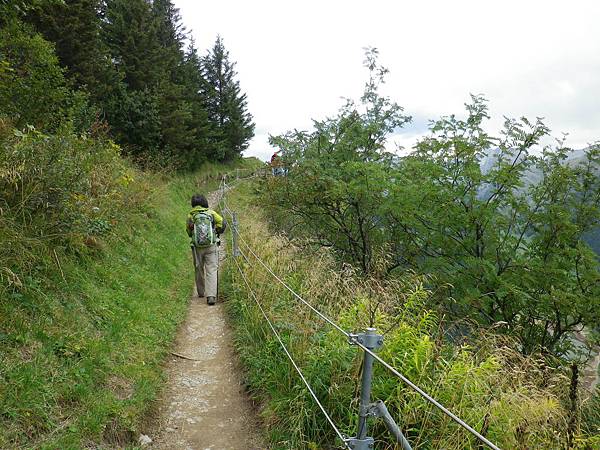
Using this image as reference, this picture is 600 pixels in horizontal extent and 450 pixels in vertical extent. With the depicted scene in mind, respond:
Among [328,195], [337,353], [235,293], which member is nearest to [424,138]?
[328,195]

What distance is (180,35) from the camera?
109 ft

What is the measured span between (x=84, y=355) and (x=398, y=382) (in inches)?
115

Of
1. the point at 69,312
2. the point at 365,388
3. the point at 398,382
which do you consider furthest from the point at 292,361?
the point at 69,312

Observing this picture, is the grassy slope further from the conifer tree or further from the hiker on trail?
the conifer tree

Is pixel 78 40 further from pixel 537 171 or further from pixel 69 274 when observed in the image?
pixel 537 171

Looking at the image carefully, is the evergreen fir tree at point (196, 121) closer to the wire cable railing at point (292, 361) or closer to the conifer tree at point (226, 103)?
the conifer tree at point (226, 103)

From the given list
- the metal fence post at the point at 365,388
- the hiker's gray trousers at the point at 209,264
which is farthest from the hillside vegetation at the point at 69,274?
the metal fence post at the point at 365,388

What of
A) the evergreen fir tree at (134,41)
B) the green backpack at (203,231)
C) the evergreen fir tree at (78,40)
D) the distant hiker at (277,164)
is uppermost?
the evergreen fir tree at (134,41)

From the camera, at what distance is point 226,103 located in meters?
34.1

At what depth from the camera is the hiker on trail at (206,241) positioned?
712 centimetres

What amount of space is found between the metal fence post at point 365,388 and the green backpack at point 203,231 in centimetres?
513

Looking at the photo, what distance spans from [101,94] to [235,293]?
12835 mm

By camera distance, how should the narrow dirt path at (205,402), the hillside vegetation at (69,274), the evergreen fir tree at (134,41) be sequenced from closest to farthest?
the hillside vegetation at (69,274) < the narrow dirt path at (205,402) < the evergreen fir tree at (134,41)

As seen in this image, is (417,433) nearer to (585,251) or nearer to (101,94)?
(585,251)
